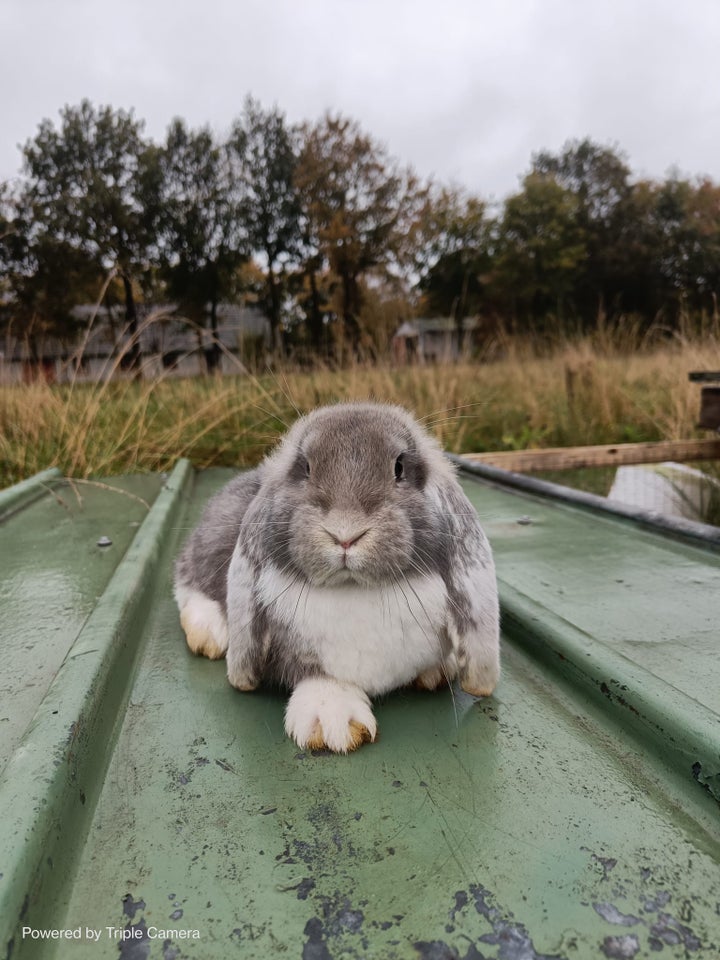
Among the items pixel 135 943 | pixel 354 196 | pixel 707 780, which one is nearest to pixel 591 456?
pixel 707 780

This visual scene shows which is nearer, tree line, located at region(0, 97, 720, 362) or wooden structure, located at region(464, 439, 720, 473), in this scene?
wooden structure, located at region(464, 439, 720, 473)

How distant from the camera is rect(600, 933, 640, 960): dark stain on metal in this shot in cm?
75

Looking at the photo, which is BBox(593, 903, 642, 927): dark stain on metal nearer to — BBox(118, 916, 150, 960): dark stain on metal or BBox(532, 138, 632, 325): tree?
BBox(118, 916, 150, 960): dark stain on metal

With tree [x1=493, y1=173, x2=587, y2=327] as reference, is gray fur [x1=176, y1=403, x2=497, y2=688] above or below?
below

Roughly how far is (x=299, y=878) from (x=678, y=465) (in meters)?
5.71

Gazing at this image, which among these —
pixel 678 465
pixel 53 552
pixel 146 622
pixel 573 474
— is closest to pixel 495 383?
pixel 573 474

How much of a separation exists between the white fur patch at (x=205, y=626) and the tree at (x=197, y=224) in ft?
68.0

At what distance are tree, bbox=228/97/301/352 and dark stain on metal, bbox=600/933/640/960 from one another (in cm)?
2151

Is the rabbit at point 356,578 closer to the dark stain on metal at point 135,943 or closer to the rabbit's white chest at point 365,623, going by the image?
the rabbit's white chest at point 365,623

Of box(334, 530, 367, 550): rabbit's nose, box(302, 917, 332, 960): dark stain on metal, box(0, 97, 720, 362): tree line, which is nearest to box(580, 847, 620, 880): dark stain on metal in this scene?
box(302, 917, 332, 960): dark stain on metal

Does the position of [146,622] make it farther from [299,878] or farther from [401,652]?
[299,878]

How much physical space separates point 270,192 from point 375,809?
23.1m

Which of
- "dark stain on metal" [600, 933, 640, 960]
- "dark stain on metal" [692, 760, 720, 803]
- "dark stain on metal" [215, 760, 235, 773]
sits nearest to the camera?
"dark stain on metal" [600, 933, 640, 960]

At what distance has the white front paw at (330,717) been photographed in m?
1.16
